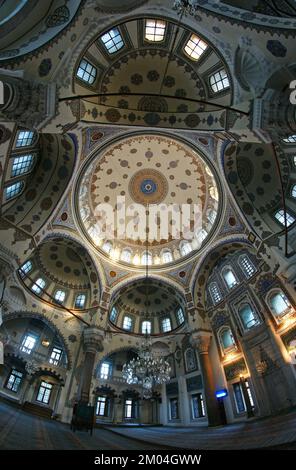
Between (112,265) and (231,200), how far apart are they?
10.1 meters

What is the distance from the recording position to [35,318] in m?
17.5

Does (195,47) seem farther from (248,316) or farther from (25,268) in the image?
(25,268)

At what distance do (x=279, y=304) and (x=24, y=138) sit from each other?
633 inches

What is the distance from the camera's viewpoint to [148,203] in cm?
2170

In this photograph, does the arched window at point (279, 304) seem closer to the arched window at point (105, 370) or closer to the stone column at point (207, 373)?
the stone column at point (207, 373)

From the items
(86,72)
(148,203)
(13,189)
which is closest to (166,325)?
(148,203)

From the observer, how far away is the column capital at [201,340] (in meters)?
16.1

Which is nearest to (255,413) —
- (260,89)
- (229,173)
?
(229,173)

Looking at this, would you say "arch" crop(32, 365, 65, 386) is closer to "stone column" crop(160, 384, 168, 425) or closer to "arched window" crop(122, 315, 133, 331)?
"arched window" crop(122, 315, 133, 331)

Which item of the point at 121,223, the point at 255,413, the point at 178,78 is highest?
the point at 121,223

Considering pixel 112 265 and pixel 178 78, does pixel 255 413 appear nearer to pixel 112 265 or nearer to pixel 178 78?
pixel 112 265

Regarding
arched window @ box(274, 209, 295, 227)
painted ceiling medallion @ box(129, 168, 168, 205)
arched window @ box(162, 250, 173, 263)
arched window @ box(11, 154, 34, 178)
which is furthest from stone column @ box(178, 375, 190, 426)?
arched window @ box(11, 154, 34, 178)

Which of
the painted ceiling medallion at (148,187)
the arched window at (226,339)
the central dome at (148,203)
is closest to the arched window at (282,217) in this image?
the central dome at (148,203)

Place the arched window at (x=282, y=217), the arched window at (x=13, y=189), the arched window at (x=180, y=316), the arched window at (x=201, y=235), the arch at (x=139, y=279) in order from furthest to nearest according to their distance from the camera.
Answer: the arched window at (x=180, y=316) → the arched window at (x=201, y=235) → the arch at (x=139, y=279) → the arched window at (x=282, y=217) → the arched window at (x=13, y=189)
